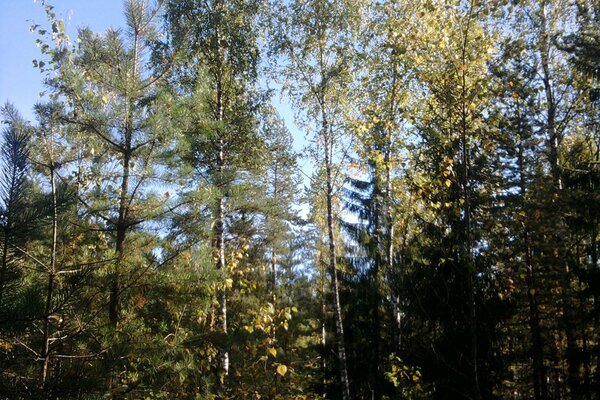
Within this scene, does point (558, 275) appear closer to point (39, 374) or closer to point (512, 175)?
point (512, 175)

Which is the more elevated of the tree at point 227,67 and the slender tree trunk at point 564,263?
the tree at point 227,67

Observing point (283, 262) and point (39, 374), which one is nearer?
point (39, 374)

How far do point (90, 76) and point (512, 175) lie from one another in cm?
950

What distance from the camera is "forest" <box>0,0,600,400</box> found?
427 centimetres

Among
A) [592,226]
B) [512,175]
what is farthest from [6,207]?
[512,175]

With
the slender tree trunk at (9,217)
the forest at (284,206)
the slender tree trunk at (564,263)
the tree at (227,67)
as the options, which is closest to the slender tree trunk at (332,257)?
the forest at (284,206)

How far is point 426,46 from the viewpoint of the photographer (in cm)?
657

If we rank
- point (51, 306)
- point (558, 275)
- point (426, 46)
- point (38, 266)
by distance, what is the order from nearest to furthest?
point (51, 306) < point (38, 266) < point (426, 46) < point (558, 275)

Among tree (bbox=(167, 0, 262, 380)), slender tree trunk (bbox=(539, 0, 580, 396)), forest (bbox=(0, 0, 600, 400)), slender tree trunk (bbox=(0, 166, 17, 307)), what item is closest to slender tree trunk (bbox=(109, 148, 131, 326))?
forest (bbox=(0, 0, 600, 400))

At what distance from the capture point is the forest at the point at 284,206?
427 centimetres

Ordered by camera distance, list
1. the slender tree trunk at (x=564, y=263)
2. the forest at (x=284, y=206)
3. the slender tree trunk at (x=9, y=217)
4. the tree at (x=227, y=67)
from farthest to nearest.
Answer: the tree at (x=227, y=67), the slender tree trunk at (x=564, y=263), the forest at (x=284, y=206), the slender tree trunk at (x=9, y=217)

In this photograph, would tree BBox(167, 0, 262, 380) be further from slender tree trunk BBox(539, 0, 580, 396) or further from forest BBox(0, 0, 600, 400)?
slender tree trunk BBox(539, 0, 580, 396)

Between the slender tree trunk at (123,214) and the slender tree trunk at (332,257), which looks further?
the slender tree trunk at (332,257)

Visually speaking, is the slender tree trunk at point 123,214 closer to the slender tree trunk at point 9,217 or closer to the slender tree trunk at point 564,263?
the slender tree trunk at point 9,217
